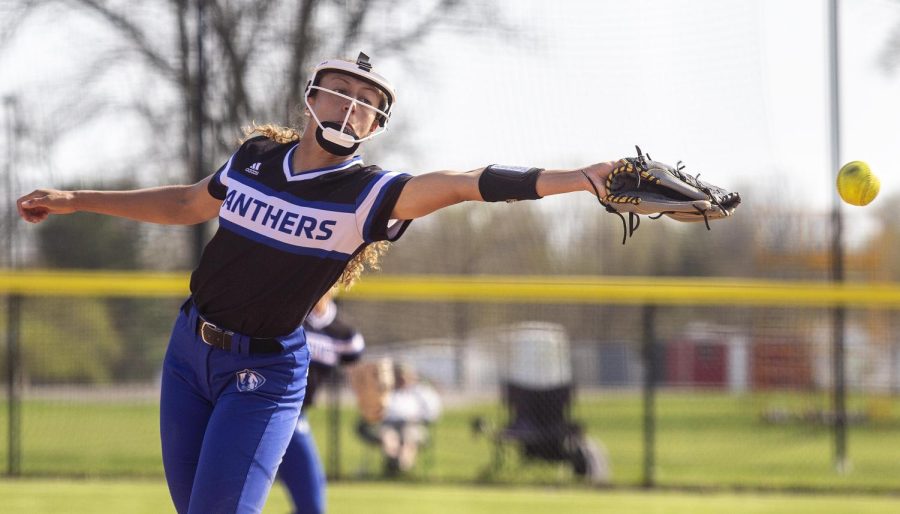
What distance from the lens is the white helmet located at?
128 inches

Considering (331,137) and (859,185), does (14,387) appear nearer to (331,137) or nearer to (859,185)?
(331,137)

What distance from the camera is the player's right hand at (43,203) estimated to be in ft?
12.1

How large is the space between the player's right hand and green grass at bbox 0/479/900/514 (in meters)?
3.35

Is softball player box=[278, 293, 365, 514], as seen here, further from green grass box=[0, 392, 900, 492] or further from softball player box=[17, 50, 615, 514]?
green grass box=[0, 392, 900, 492]

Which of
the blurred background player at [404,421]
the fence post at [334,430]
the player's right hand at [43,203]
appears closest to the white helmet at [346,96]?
the player's right hand at [43,203]

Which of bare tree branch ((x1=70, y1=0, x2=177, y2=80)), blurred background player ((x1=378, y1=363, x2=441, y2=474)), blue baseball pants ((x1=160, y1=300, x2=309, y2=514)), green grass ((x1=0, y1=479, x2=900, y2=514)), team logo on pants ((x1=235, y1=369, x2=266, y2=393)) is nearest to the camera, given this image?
blue baseball pants ((x1=160, y1=300, x2=309, y2=514))

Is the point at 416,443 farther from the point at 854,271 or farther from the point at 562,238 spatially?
the point at 854,271

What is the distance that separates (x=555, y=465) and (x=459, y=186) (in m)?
5.95

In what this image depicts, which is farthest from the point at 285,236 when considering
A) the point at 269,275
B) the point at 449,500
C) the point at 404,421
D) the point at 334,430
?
the point at 404,421

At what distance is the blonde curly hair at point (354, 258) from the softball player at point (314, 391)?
84 cm

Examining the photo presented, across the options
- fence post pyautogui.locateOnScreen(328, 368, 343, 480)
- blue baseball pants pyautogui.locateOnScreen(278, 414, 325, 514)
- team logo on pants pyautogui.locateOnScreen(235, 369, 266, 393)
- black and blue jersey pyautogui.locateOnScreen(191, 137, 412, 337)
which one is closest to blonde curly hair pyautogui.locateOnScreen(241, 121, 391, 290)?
black and blue jersey pyautogui.locateOnScreen(191, 137, 412, 337)

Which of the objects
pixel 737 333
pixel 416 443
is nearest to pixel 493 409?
pixel 416 443

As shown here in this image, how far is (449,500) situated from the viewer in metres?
7.43

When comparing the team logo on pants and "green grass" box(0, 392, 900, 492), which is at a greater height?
the team logo on pants
